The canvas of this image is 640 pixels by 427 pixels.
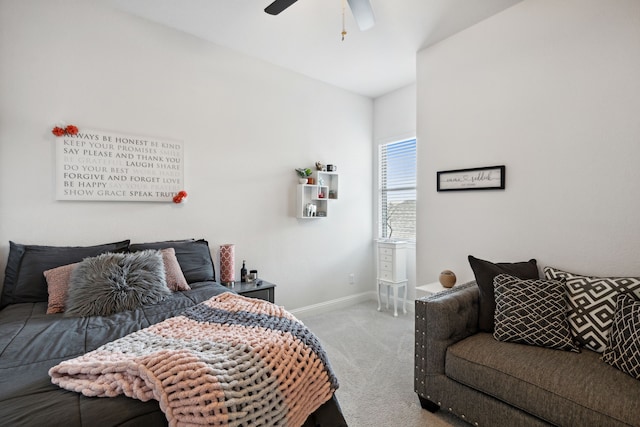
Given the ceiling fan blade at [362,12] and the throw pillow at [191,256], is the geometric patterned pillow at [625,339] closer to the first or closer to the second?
the ceiling fan blade at [362,12]

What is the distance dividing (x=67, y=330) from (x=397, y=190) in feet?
11.8

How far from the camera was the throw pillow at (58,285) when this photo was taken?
1.83 metres

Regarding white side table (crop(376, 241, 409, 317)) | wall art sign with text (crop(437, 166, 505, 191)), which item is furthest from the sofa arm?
white side table (crop(376, 241, 409, 317))

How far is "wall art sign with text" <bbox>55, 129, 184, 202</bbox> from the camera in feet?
7.64

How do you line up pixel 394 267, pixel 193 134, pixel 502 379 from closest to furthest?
pixel 502 379, pixel 193 134, pixel 394 267

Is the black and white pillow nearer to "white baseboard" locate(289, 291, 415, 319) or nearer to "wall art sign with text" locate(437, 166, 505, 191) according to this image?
"wall art sign with text" locate(437, 166, 505, 191)

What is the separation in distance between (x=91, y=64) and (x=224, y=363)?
2586 mm

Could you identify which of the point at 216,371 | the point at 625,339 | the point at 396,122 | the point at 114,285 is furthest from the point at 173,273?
the point at 396,122

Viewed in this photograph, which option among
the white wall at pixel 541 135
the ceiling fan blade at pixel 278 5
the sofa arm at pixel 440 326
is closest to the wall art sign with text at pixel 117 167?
the ceiling fan blade at pixel 278 5

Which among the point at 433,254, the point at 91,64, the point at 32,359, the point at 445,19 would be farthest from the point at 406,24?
the point at 32,359

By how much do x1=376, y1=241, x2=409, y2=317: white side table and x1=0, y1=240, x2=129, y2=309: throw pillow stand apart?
117 inches

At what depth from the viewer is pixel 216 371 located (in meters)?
1.05

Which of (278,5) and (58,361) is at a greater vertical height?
(278,5)

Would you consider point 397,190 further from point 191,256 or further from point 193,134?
point 191,256
